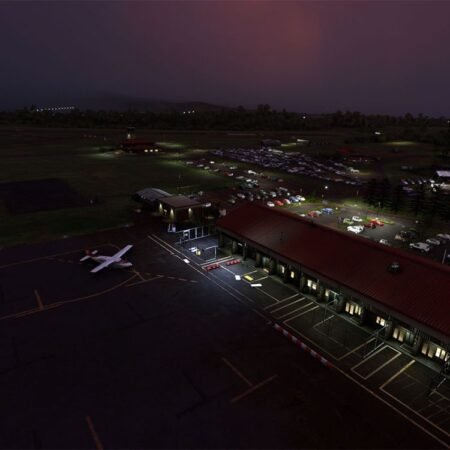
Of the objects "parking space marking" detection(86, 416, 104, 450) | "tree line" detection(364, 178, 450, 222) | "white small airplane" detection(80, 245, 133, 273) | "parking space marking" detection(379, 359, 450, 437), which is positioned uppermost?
"tree line" detection(364, 178, 450, 222)

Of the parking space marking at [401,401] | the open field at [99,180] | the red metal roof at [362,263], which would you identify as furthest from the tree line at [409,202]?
the parking space marking at [401,401]

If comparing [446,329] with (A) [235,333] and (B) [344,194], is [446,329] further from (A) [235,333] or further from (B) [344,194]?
(B) [344,194]

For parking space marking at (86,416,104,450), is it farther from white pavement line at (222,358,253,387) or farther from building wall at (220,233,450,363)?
building wall at (220,233,450,363)

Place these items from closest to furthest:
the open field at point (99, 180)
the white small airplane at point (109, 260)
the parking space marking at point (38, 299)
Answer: the parking space marking at point (38, 299) → the white small airplane at point (109, 260) → the open field at point (99, 180)

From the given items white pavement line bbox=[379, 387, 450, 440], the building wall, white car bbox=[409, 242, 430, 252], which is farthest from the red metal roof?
white car bbox=[409, 242, 430, 252]

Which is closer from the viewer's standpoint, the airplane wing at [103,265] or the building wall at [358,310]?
the building wall at [358,310]

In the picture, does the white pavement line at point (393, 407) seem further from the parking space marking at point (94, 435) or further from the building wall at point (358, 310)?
the parking space marking at point (94, 435)

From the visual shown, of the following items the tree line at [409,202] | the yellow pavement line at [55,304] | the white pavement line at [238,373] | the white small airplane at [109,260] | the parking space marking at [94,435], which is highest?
the tree line at [409,202]
